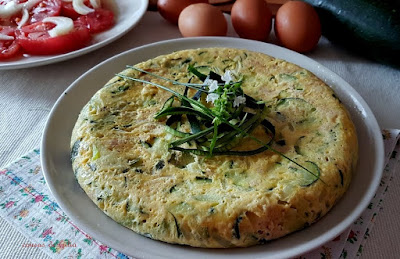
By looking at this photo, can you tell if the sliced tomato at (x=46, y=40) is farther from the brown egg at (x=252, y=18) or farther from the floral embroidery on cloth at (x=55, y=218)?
the brown egg at (x=252, y=18)

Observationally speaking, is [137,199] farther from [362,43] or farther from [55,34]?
[362,43]

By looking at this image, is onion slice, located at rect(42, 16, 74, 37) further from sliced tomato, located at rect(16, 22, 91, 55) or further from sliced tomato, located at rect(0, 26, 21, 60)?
sliced tomato, located at rect(0, 26, 21, 60)

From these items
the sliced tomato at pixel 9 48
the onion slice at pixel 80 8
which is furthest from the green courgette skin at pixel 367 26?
the sliced tomato at pixel 9 48

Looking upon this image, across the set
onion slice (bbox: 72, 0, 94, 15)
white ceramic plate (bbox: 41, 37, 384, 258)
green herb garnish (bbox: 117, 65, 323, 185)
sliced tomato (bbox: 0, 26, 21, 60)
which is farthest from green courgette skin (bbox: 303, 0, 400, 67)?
sliced tomato (bbox: 0, 26, 21, 60)

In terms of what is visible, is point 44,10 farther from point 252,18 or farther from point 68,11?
point 252,18

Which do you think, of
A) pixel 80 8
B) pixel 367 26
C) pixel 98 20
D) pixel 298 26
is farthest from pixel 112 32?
pixel 367 26
